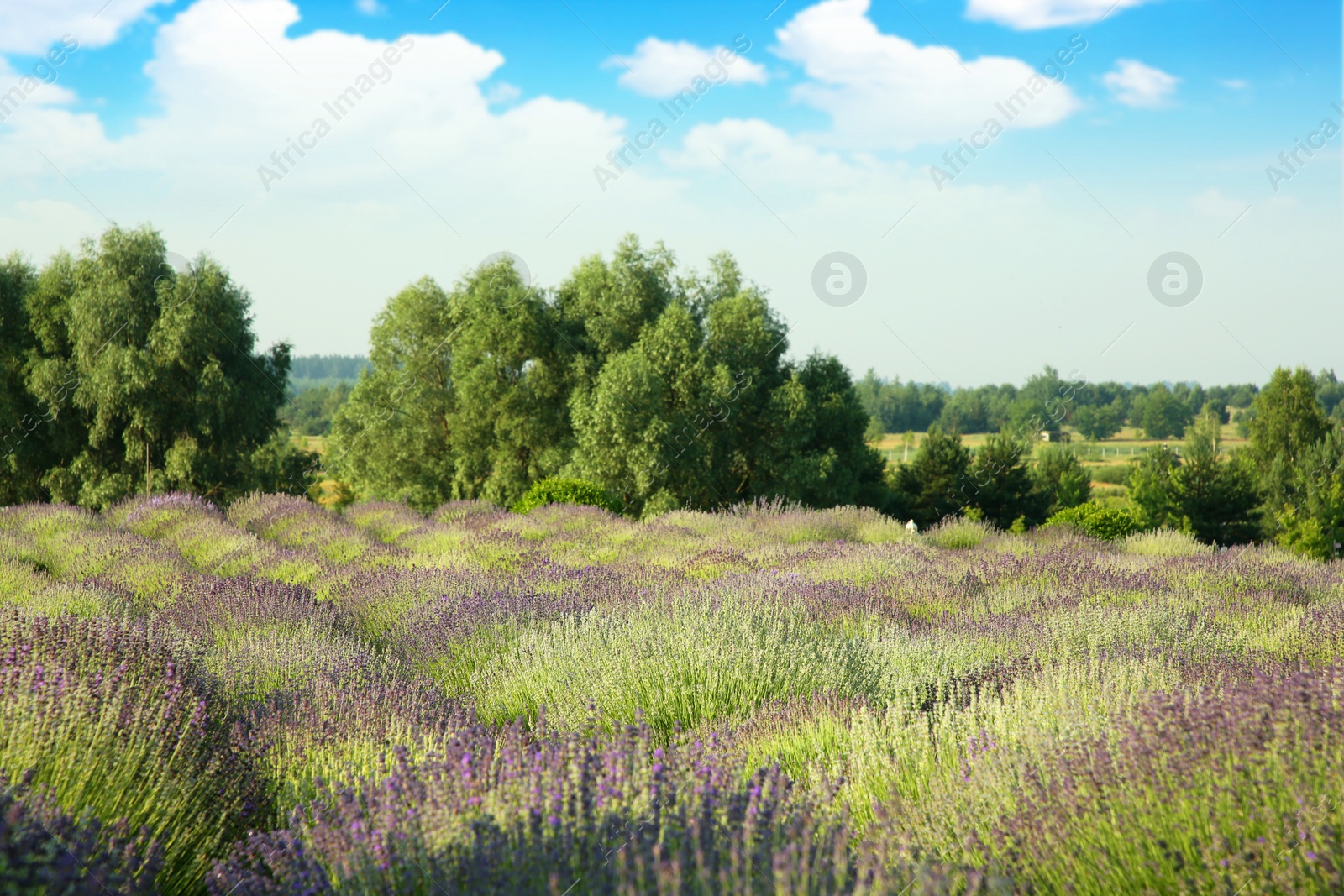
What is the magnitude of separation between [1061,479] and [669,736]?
37.7m

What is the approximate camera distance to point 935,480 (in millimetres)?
29516

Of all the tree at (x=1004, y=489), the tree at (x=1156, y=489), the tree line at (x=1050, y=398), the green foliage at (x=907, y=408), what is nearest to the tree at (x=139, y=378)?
the tree at (x=1004, y=489)

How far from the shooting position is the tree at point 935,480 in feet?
95.8

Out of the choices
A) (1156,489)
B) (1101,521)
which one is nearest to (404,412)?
(1101,521)

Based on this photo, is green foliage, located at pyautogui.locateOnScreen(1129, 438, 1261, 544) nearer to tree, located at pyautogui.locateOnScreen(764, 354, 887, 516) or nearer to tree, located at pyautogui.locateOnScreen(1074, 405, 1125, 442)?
tree, located at pyautogui.locateOnScreen(764, 354, 887, 516)

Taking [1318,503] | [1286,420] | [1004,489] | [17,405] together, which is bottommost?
[1318,503]

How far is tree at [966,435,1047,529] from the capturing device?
2936 cm

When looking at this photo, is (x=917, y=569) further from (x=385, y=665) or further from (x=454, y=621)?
(x=385, y=665)

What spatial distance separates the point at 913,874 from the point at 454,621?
11.2ft

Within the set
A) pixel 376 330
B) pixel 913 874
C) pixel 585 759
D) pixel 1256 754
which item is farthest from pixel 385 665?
pixel 376 330

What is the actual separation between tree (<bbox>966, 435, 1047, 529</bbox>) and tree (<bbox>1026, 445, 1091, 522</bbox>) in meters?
2.36

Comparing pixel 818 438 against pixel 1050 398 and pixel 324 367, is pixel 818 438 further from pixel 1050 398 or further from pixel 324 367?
pixel 324 367

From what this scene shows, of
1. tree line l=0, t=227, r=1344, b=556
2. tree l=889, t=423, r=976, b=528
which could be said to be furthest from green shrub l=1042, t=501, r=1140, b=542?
tree l=889, t=423, r=976, b=528

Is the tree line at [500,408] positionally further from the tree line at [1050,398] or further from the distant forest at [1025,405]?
Answer: the tree line at [1050,398]
